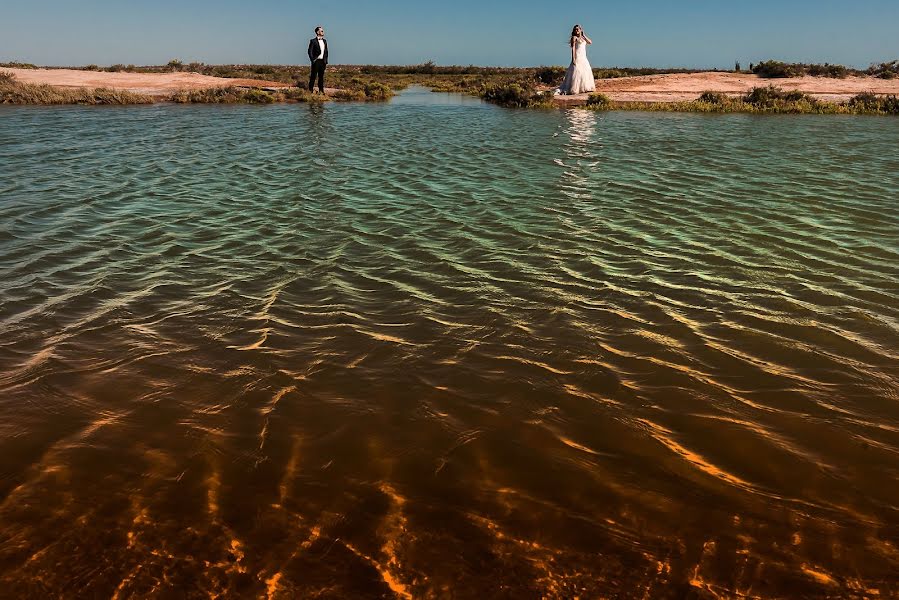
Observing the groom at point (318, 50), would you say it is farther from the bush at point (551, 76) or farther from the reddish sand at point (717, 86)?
the bush at point (551, 76)

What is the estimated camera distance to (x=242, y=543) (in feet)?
9.37

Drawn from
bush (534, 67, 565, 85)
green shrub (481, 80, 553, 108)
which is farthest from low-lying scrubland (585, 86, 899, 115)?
bush (534, 67, 565, 85)

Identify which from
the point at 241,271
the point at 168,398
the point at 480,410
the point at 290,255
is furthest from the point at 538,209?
the point at 168,398

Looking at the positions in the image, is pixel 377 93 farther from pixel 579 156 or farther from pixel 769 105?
pixel 579 156

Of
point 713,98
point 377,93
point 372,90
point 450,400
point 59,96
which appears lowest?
point 450,400

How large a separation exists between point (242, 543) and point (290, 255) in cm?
477

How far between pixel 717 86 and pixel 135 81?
122 feet

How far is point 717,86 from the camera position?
34.0m

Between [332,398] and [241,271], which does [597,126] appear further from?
[332,398]

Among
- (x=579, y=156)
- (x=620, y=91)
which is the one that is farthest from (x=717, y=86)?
(x=579, y=156)

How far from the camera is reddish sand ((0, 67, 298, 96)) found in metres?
32.2

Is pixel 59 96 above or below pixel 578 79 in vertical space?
below

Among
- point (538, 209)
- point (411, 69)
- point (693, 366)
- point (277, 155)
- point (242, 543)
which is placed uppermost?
point (411, 69)

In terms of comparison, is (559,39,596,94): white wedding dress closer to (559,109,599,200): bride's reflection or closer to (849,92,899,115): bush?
(559,109,599,200): bride's reflection
